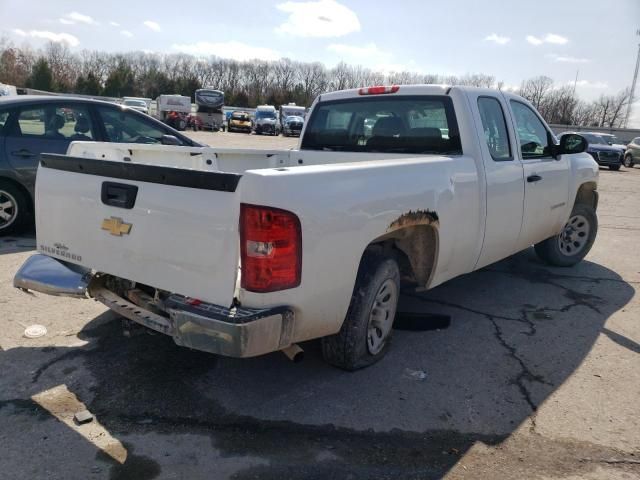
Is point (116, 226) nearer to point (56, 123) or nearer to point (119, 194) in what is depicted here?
point (119, 194)

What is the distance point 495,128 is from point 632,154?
26219 mm

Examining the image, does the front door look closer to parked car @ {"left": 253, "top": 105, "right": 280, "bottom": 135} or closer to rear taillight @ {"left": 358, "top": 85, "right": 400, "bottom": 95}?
rear taillight @ {"left": 358, "top": 85, "right": 400, "bottom": 95}

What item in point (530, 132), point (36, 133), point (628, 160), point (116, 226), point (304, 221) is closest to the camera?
point (304, 221)

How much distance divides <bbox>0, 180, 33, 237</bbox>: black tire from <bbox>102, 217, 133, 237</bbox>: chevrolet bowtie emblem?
13.7 feet

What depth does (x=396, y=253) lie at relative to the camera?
12.3 ft

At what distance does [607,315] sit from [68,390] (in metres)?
4.60

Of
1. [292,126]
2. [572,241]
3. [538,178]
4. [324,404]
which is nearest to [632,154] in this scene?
[572,241]

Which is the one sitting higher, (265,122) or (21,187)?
(265,122)

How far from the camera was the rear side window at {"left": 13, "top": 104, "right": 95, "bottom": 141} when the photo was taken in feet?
21.0

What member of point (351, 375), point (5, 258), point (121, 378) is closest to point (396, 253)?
point (351, 375)

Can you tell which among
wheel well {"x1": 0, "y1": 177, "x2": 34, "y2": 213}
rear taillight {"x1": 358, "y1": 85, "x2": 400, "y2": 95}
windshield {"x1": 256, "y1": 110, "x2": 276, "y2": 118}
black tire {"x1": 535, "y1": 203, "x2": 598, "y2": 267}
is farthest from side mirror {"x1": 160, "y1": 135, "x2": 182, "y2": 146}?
windshield {"x1": 256, "y1": 110, "x2": 276, "y2": 118}

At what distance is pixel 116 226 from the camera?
9.70 ft

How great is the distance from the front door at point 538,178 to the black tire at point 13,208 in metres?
5.79

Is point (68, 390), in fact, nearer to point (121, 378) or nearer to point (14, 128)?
point (121, 378)
